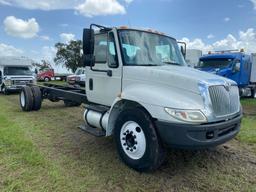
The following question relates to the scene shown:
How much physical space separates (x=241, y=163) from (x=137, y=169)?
6.43ft

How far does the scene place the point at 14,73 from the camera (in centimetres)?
1745

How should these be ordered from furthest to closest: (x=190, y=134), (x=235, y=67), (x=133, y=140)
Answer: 1. (x=235, y=67)
2. (x=133, y=140)
3. (x=190, y=134)

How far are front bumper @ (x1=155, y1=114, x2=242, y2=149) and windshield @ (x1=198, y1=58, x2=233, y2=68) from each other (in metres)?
10.7

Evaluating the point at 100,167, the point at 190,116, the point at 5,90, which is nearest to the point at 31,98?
the point at 100,167

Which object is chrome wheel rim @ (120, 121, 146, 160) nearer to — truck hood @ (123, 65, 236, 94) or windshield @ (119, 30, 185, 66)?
truck hood @ (123, 65, 236, 94)

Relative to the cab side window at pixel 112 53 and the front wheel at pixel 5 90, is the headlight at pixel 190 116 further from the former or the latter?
the front wheel at pixel 5 90

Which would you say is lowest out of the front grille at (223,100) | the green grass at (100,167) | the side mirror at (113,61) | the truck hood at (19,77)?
the green grass at (100,167)

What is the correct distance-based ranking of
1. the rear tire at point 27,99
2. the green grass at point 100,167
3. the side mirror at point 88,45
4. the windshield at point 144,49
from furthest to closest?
the rear tire at point 27,99
the windshield at point 144,49
the side mirror at point 88,45
the green grass at point 100,167

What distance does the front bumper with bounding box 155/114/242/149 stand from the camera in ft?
11.7

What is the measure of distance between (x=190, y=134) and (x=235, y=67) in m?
11.3

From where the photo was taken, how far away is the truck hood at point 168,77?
3.84 m

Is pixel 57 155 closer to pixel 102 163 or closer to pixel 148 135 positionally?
pixel 102 163

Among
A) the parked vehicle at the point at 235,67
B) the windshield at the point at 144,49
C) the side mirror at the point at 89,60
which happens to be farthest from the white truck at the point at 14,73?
the windshield at the point at 144,49

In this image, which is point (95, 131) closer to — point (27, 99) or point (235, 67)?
point (27, 99)
